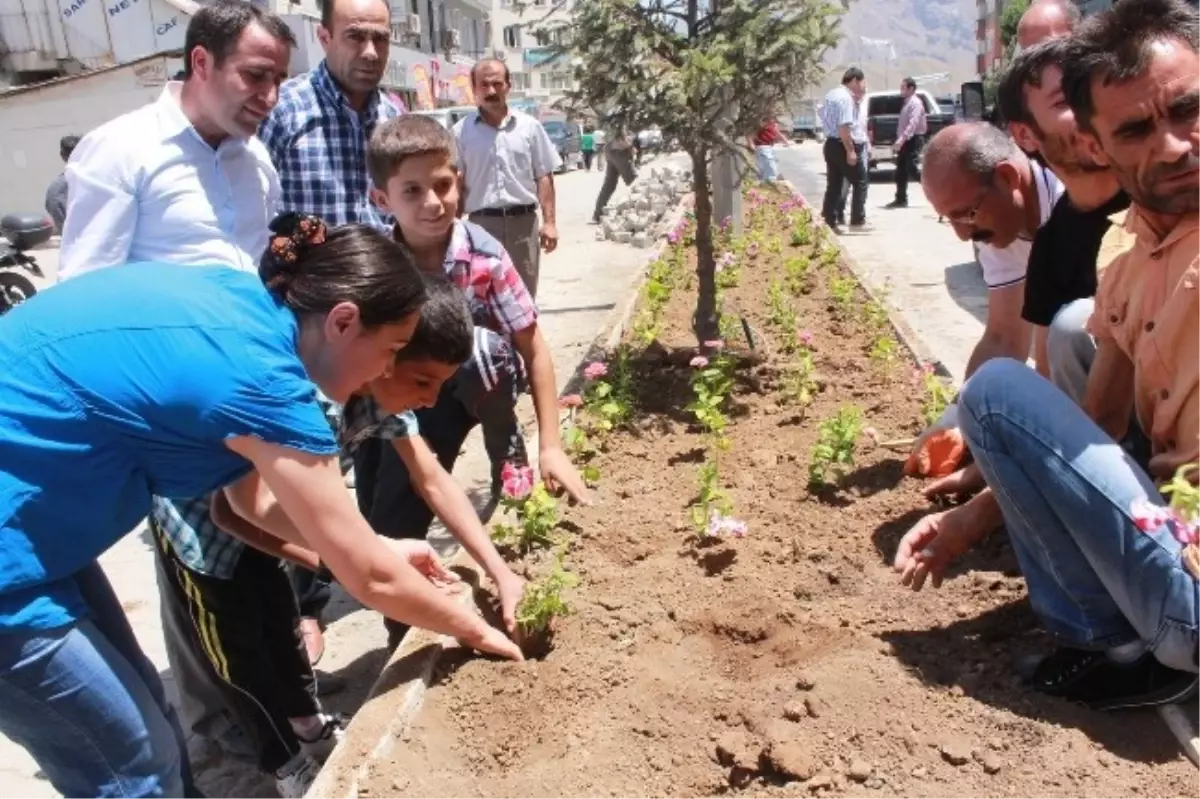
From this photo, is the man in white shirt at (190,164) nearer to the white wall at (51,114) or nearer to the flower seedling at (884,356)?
the flower seedling at (884,356)

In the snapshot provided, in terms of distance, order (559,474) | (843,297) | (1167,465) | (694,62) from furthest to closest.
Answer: (843,297)
(694,62)
(559,474)
(1167,465)

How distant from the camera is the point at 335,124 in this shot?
4105 mm

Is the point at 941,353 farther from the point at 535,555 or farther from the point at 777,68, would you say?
the point at 535,555

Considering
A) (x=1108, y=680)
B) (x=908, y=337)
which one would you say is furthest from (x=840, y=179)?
(x=1108, y=680)

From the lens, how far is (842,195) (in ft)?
44.1

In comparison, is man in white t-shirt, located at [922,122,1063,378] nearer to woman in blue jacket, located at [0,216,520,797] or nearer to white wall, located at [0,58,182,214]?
woman in blue jacket, located at [0,216,520,797]

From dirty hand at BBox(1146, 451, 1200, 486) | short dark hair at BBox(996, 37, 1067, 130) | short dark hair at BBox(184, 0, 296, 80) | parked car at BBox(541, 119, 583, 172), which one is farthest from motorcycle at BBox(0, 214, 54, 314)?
parked car at BBox(541, 119, 583, 172)

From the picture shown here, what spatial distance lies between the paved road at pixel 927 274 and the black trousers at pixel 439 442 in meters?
2.96

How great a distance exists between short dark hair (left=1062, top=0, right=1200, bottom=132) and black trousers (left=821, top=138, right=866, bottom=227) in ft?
34.1

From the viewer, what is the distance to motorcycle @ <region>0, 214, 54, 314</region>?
9.24 meters

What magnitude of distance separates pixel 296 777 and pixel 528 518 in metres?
1.07

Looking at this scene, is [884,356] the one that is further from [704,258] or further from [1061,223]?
[1061,223]

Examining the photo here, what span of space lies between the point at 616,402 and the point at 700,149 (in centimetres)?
146

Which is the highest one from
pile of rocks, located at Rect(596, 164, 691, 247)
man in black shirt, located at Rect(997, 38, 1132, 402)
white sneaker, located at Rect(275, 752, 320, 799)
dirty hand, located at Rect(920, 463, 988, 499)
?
man in black shirt, located at Rect(997, 38, 1132, 402)
